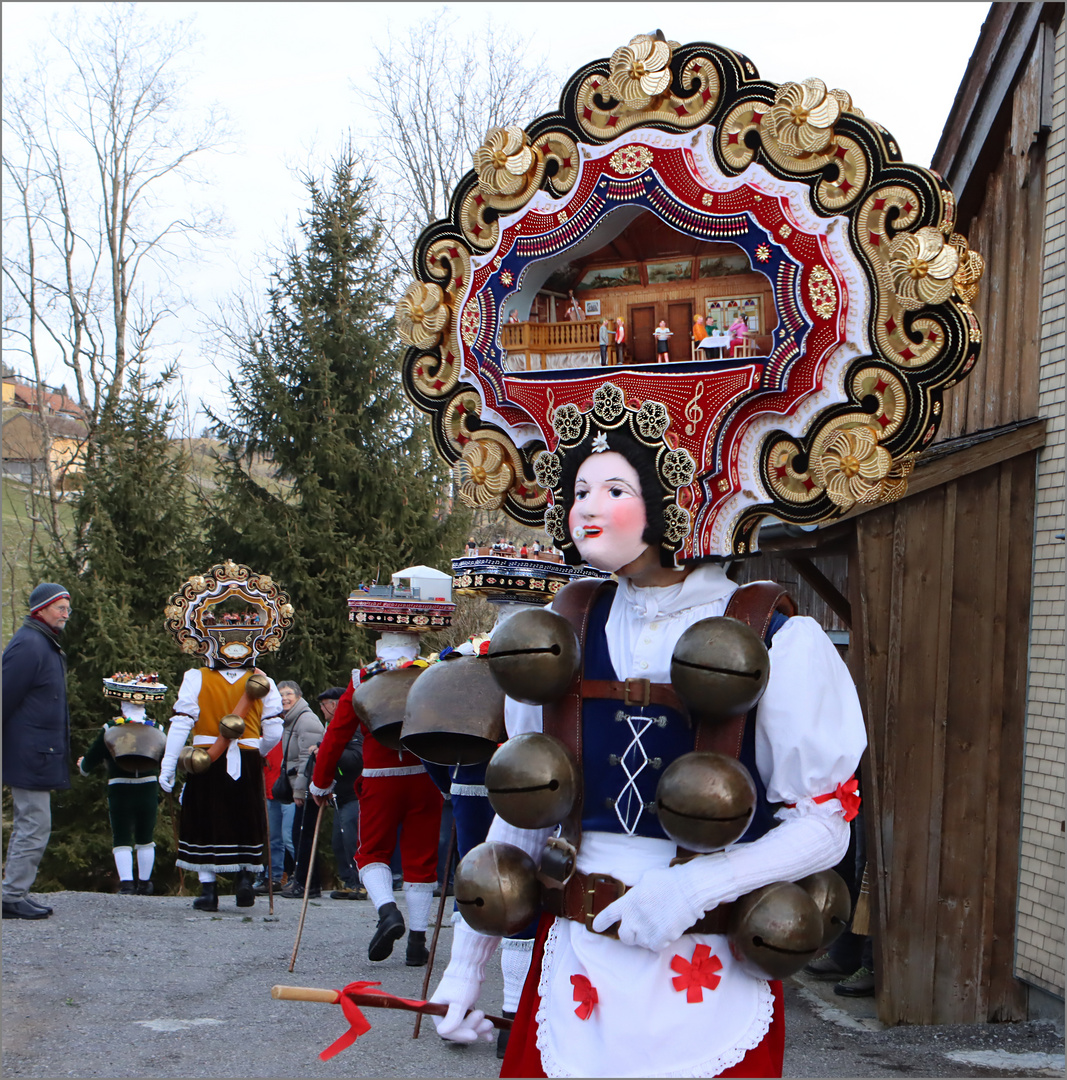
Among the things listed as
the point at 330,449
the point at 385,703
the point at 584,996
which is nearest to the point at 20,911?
the point at 385,703

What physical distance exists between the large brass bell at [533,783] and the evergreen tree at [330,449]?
505 inches

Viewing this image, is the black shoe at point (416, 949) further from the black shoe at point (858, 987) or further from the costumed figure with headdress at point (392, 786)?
the black shoe at point (858, 987)

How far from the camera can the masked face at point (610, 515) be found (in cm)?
283

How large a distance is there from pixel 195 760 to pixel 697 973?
6776 millimetres

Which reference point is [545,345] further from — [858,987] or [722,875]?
[858,987]

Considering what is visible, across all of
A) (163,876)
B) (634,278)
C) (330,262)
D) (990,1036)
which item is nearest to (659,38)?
(634,278)

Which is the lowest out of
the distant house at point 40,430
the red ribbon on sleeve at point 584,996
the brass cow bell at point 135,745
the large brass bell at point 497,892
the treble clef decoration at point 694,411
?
the brass cow bell at point 135,745

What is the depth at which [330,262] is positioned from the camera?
17078 mm

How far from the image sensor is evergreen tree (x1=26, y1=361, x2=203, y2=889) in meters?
13.9

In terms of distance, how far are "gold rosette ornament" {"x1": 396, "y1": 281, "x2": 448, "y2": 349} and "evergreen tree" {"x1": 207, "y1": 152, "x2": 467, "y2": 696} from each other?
40.5ft

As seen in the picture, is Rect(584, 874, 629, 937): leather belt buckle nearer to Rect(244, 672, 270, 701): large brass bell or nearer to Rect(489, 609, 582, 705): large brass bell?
Rect(489, 609, 582, 705): large brass bell

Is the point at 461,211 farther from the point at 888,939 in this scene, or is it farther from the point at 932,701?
the point at 888,939

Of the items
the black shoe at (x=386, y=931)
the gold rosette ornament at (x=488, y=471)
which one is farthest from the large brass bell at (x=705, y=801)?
the black shoe at (x=386, y=931)

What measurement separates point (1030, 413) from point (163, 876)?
1170 cm
